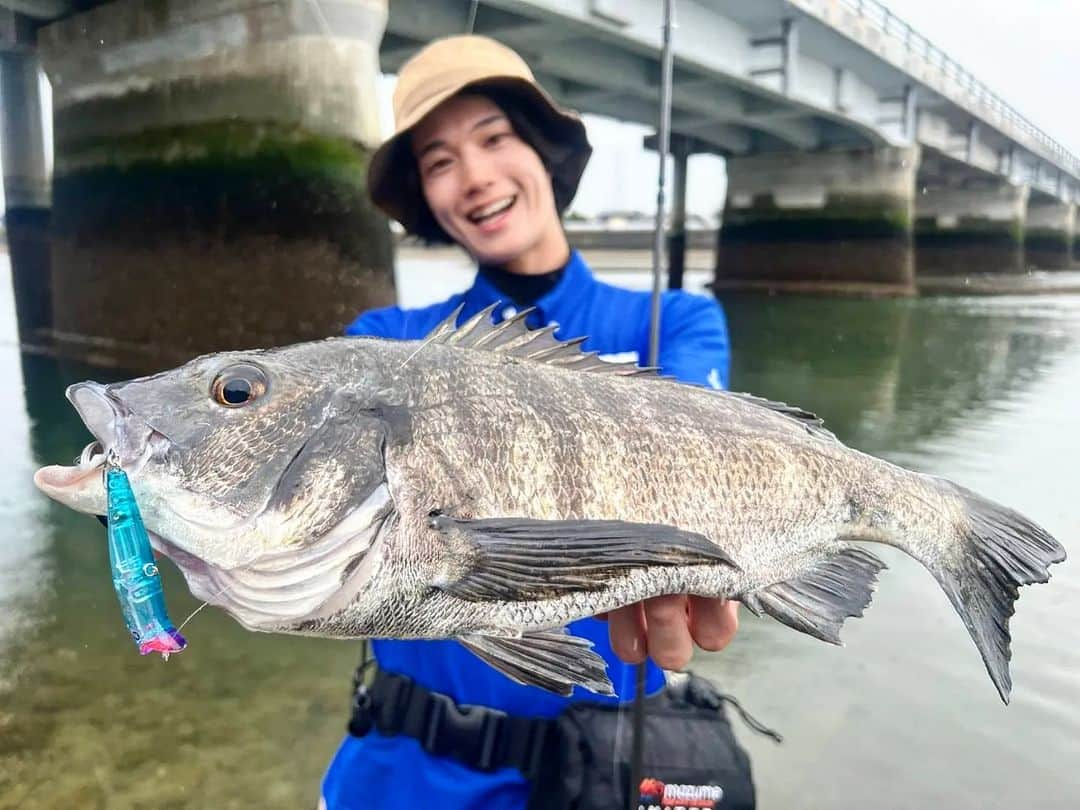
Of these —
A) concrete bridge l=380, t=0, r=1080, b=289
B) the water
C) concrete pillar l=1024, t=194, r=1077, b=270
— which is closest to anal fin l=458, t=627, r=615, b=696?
the water

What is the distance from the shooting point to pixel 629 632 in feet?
5.05

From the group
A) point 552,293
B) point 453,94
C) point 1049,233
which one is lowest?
point 552,293

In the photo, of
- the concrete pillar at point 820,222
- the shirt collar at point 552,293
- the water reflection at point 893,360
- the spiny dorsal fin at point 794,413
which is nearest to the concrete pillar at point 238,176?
the water reflection at point 893,360

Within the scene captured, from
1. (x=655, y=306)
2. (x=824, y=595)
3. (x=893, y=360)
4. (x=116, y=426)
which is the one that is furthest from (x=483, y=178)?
(x=893, y=360)

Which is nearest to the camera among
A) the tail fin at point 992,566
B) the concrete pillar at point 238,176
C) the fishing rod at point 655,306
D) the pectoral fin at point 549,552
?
the pectoral fin at point 549,552

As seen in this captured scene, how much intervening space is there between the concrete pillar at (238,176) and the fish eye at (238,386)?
6168 millimetres

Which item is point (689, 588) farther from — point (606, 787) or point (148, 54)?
point (148, 54)

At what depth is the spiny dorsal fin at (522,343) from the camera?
1.48 m

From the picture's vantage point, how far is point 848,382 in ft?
31.8

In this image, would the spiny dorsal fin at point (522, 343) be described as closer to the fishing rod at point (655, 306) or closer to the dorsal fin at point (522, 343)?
the dorsal fin at point (522, 343)

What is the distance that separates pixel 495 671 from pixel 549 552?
0.82 meters

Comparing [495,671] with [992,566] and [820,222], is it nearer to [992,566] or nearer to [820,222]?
[992,566]

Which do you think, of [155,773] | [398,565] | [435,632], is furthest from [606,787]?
[155,773]

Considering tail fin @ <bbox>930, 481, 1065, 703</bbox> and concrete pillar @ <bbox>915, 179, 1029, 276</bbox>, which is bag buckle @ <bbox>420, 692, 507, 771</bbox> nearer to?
tail fin @ <bbox>930, 481, 1065, 703</bbox>
